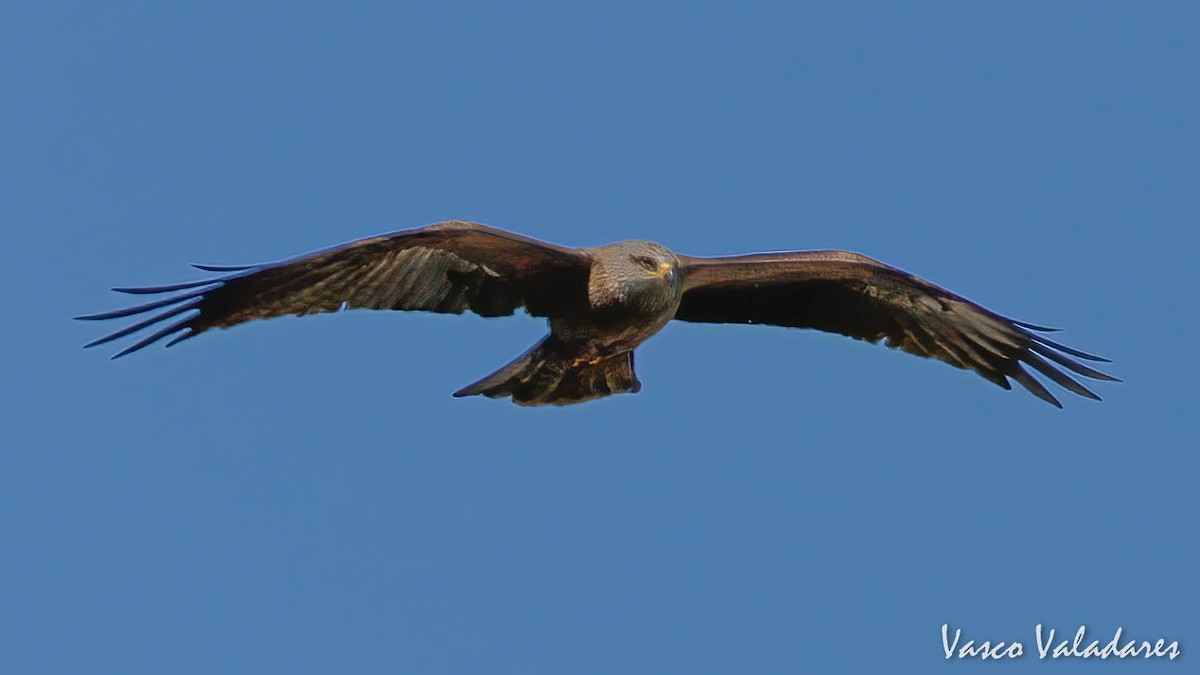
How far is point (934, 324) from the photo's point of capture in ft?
37.3

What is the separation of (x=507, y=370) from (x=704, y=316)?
132 cm

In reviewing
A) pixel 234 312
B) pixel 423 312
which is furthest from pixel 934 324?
pixel 234 312

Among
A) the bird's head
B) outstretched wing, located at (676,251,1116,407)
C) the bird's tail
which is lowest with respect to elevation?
the bird's tail

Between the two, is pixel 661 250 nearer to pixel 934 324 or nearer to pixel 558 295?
pixel 558 295

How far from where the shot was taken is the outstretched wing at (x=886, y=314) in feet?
35.8

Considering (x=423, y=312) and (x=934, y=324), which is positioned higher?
(x=934, y=324)

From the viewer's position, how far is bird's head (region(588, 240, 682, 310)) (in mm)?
10211

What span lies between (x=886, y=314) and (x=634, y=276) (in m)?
1.75

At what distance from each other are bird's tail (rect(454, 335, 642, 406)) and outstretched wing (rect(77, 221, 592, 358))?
0.89 feet

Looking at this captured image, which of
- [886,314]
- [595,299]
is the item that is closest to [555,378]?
[595,299]

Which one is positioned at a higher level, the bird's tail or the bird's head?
the bird's head

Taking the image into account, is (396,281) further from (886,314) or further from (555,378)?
(886,314)

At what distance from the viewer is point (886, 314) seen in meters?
11.3

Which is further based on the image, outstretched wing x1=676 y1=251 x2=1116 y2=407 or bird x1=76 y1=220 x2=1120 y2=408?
outstretched wing x1=676 y1=251 x2=1116 y2=407
